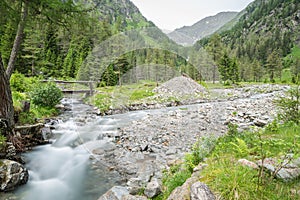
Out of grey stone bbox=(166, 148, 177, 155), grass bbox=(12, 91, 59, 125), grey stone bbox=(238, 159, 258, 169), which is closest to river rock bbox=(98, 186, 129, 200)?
grey stone bbox=(238, 159, 258, 169)

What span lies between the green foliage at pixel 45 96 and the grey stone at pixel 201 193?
13803 mm

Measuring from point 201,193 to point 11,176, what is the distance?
539 cm

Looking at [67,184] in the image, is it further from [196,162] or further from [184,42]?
[184,42]

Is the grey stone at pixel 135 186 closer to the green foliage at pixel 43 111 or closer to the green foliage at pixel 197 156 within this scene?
the green foliage at pixel 197 156

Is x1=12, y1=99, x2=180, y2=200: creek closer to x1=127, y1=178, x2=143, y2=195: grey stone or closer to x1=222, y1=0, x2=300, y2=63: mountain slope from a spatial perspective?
x1=127, y1=178, x2=143, y2=195: grey stone

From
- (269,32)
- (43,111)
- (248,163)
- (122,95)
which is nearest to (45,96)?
(43,111)

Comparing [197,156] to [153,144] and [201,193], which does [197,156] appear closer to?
[201,193]

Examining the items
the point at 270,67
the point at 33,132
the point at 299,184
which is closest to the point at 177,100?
the point at 33,132

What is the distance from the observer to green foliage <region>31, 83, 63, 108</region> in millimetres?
14445

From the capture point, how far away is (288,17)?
133 m

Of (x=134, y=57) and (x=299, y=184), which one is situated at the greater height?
(x=134, y=57)

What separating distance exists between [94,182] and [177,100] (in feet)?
54.2

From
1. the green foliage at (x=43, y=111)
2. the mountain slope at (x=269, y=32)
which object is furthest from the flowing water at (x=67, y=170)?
the mountain slope at (x=269, y=32)

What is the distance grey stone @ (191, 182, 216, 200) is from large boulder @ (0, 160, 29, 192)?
16.9 ft
